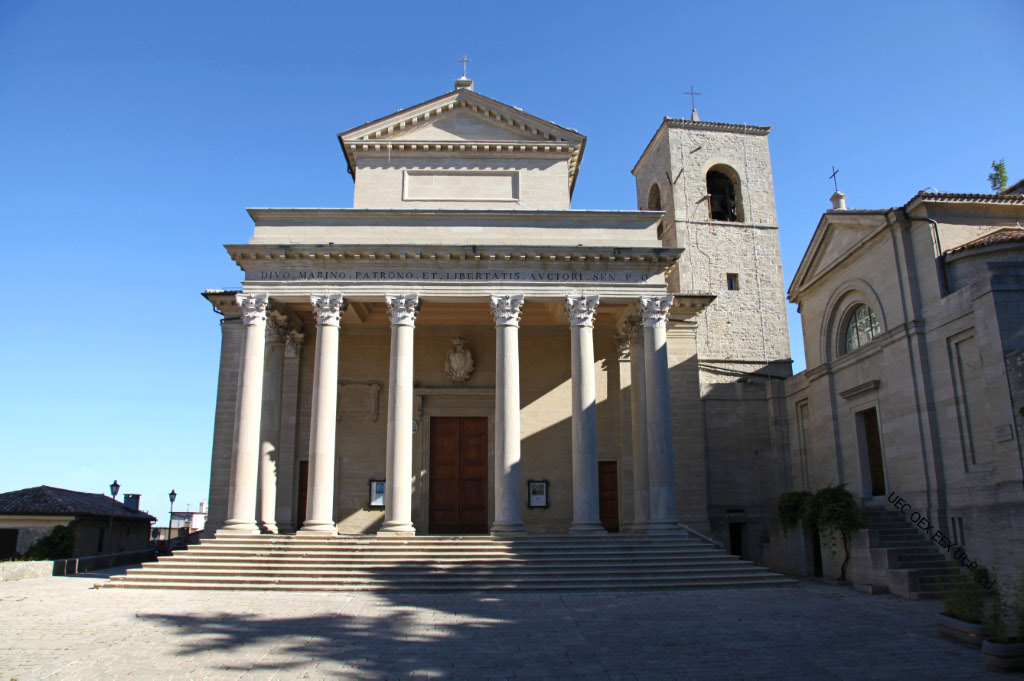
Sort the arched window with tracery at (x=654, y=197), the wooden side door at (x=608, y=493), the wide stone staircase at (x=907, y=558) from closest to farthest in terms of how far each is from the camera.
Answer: the wide stone staircase at (x=907, y=558)
the wooden side door at (x=608, y=493)
the arched window with tracery at (x=654, y=197)

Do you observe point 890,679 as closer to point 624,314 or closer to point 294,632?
point 294,632

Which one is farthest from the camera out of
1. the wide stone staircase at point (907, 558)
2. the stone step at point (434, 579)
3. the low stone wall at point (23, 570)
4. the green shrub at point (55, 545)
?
the green shrub at point (55, 545)

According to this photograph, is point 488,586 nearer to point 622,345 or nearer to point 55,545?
point 622,345

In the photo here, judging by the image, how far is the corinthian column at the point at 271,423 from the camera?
22.2 metres

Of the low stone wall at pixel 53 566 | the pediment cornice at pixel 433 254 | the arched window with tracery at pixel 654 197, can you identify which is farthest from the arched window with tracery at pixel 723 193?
the low stone wall at pixel 53 566

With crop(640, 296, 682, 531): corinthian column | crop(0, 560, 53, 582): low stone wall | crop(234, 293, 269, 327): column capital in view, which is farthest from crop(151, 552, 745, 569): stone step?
crop(234, 293, 269, 327): column capital

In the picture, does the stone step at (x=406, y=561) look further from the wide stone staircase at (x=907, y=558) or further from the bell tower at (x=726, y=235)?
the bell tower at (x=726, y=235)

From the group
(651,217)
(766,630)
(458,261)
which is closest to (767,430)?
(651,217)

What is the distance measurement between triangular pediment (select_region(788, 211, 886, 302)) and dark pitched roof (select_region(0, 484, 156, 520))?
96.1ft

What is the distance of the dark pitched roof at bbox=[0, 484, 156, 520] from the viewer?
2934 centimetres

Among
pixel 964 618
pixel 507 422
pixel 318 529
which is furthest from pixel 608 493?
pixel 964 618

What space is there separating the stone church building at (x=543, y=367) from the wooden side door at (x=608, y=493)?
0.08 metres

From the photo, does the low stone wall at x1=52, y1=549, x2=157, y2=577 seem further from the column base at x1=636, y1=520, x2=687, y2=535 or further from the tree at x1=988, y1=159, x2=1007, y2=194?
the tree at x1=988, y1=159, x2=1007, y2=194

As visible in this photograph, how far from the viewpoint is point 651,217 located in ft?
74.1
